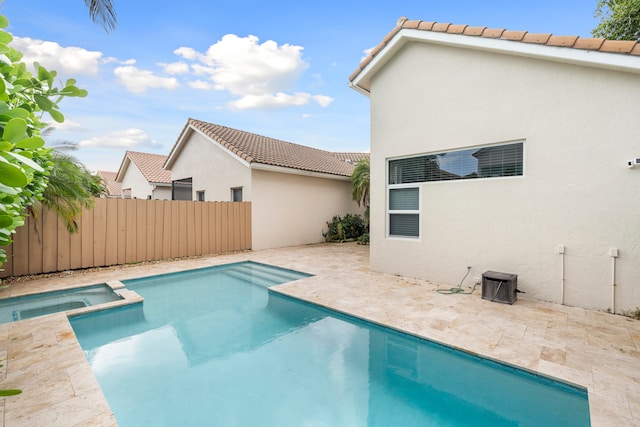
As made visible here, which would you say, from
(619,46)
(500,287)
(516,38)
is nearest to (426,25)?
(516,38)

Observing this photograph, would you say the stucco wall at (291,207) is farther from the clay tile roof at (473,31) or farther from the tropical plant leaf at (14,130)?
the tropical plant leaf at (14,130)

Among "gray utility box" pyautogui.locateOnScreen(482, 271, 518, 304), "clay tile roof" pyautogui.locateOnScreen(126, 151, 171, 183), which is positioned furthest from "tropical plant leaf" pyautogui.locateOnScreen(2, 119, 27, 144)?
"clay tile roof" pyautogui.locateOnScreen(126, 151, 171, 183)

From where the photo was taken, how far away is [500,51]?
21.6ft

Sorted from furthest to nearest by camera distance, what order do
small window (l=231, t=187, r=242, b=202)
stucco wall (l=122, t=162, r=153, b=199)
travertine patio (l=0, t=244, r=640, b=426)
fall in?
stucco wall (l=122, t=162, r=153, b=199), small window (l=231, t=187, r=242, b=202), travertine patio (l=0, t=244, r=640, b=426)

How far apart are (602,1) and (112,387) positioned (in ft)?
67.6

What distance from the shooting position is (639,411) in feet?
9.96

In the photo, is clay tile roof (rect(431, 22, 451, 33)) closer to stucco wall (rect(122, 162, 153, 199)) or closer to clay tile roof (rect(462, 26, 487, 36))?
clay tile roof (rect(462, 26, 487, 36))

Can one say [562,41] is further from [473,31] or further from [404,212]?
[404,212]

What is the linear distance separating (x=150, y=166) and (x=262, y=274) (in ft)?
69.7

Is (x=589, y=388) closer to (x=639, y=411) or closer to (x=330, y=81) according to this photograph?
(x=639, y=411)

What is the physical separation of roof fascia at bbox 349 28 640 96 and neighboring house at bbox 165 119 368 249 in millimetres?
6445

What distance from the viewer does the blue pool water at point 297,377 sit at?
10.7ft

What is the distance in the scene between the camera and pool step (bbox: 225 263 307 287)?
8.91 metres

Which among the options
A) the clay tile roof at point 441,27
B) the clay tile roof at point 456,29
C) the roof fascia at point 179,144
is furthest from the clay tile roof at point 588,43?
the roof fascia at point 179,144
